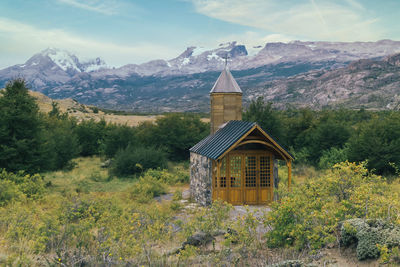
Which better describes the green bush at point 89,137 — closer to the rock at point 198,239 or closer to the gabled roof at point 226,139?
the gabled roof at point 226,139

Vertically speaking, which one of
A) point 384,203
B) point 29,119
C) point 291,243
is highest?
point 29,119

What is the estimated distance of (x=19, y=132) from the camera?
16672mm

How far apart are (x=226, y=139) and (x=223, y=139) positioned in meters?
0.26

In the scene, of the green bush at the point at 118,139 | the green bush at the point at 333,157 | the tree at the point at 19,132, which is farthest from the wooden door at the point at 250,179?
the green bush at the point at 118,139

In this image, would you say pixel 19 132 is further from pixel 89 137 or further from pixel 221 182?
pixel 89 137

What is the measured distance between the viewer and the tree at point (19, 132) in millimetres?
16266

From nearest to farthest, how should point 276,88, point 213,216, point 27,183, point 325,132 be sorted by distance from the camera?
point 213,216
point 27,183
point 325,132
point 276,88

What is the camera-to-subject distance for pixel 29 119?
659 inches

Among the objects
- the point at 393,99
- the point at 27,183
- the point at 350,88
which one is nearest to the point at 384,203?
the point at 27,183

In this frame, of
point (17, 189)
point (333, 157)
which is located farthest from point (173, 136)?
point (17, 189)

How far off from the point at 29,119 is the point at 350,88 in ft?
348

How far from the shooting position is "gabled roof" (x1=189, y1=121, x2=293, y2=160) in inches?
503

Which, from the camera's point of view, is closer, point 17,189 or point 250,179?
point 17,189

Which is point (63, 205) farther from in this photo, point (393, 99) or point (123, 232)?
point (393, 99)
